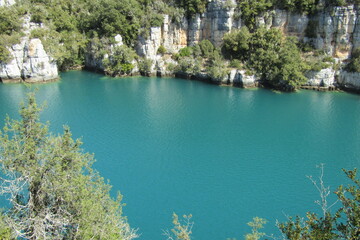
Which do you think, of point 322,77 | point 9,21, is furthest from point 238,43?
point 9,21

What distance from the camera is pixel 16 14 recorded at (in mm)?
48188

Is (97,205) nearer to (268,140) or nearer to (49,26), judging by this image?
(268,140)

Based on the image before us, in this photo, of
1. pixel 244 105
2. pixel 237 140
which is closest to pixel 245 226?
pixel 237 140

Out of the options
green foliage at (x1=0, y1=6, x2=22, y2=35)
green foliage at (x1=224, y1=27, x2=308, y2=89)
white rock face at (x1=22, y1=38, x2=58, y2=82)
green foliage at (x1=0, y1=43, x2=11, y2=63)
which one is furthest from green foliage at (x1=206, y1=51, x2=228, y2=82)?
green foliage at (x1=0, y1=6, x2=22, y2=35)

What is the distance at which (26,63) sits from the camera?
47250 millimetres

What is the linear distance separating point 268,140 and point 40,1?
4915 cm

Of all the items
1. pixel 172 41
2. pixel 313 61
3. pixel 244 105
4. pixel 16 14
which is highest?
pixel 16 14

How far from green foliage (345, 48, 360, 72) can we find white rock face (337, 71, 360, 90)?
75 cm

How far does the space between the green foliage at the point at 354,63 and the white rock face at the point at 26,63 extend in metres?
48.8

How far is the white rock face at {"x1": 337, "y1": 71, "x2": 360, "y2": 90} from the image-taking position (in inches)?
1800

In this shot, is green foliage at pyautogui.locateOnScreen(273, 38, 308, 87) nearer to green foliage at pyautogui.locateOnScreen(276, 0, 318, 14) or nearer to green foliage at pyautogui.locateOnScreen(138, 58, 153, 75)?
green foliage at pyautogui.locateOnScreen(276, 0, 318, 14)

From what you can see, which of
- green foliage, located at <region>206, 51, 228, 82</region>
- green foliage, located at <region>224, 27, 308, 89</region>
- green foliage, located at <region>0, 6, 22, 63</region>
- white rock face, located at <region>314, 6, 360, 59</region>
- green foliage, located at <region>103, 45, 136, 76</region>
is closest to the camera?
green foliage, located at <region>0, 6, 22, 63</region>

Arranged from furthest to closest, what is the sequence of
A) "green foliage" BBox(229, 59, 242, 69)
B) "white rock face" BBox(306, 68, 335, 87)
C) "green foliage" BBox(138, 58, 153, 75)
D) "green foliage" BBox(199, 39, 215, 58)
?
1. "green foliage" BBox(138, 58, 153, 75)
2. "green foliage" BBox(199, 39, 215, 58)
3. "green foliage" BBox(229, 59, 242, 69)
4. "white rock face" BBox(306, 68, 335, 87)

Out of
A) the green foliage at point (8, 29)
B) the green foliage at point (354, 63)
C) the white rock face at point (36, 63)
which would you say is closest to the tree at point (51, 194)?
the white rock face at point (36, 63)
